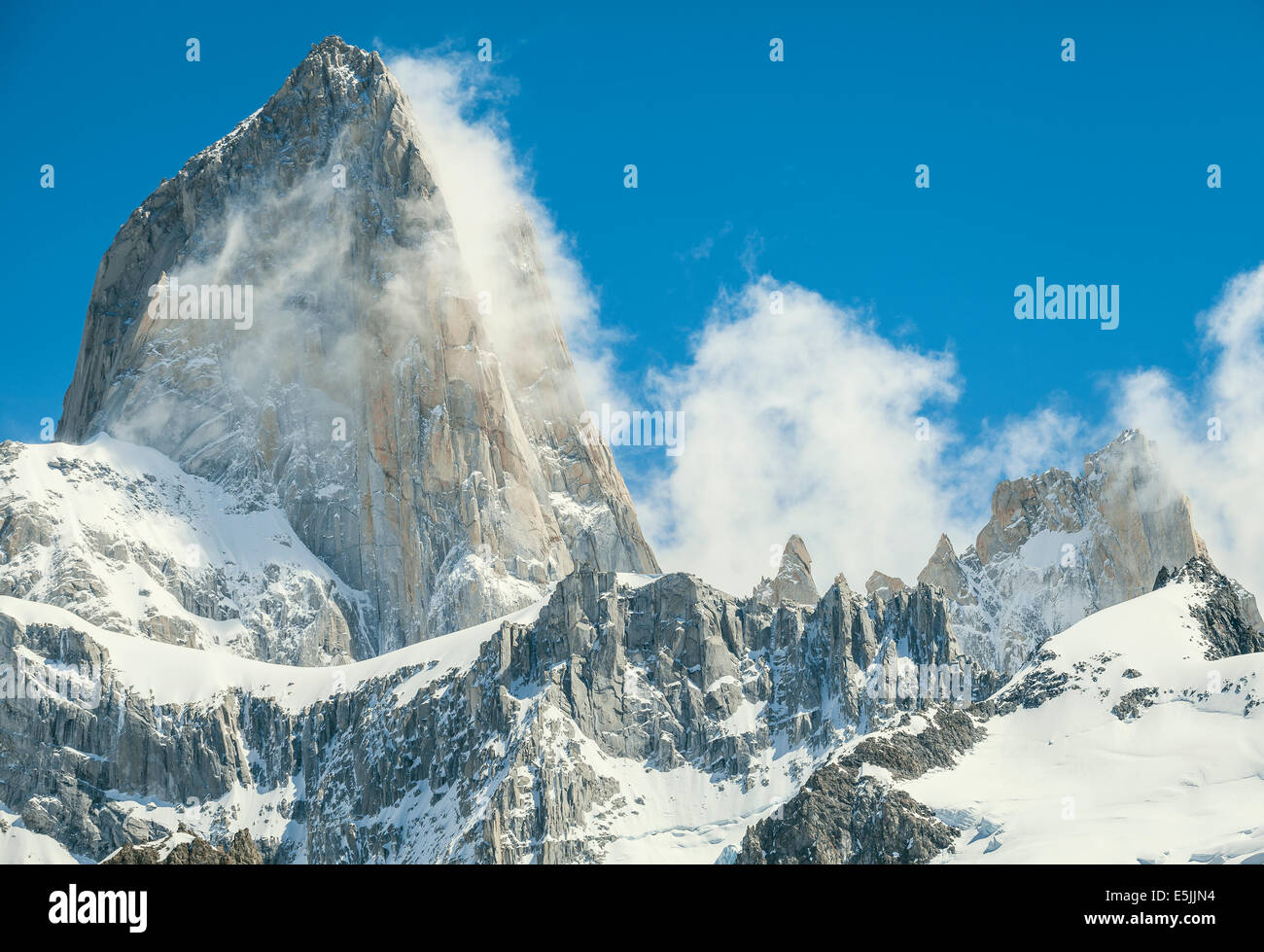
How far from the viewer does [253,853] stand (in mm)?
135250

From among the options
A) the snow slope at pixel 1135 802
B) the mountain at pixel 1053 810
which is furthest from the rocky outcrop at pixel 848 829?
the snow slope at pixel 1135 802

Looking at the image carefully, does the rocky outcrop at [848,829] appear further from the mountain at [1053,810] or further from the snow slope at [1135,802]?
the snow slope at [1135,802]

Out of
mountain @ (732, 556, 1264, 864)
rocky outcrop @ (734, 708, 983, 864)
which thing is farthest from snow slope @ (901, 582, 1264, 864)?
rocky outcrop @ (734, 708, 983, 864)

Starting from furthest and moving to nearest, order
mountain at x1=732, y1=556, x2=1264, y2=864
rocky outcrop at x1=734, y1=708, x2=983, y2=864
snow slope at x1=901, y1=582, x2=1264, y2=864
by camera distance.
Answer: rocky outcrop at x1=734, y1=708, x2=983, y2=864 < mountain at x1=732, y1=556, x2=1264, y2=864 < snow slope at x1=901, y1=582, x2=1264, y2=864

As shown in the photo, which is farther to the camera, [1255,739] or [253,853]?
[1255,739]

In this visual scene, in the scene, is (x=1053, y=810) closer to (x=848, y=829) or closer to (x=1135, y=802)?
(x=1135, y=802)

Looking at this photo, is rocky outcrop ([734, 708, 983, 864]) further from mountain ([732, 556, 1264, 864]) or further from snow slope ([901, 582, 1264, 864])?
snow slope ([901, 582, 1264, 864])

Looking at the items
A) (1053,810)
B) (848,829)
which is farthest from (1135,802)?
(848,829)
